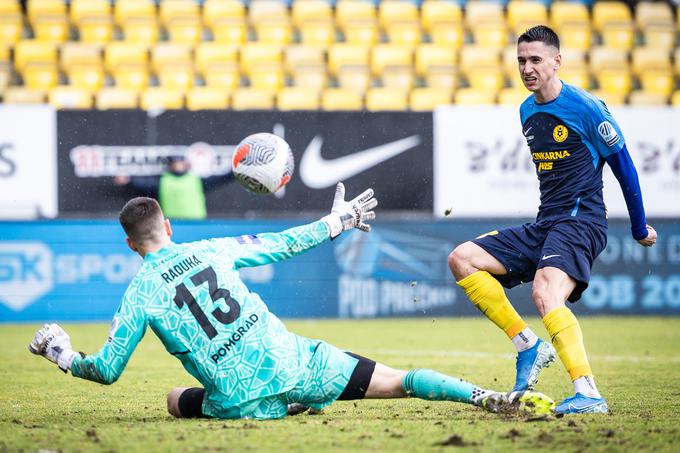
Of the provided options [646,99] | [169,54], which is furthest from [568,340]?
[169,54]

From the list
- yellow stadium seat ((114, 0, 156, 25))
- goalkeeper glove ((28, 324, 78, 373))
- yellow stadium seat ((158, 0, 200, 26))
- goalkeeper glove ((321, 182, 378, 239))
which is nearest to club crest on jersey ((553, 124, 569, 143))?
goalkeeper glove ((321, 182, 378, 239))

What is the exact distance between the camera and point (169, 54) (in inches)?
717

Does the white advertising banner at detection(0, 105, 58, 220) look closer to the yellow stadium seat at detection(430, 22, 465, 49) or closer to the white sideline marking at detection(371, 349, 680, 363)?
the white sideline marking at detection(371, 349, 680, 363)

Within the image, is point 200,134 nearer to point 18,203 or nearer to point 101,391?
point 18,203

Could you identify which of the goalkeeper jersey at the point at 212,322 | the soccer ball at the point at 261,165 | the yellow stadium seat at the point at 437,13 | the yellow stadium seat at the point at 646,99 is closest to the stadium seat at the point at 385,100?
the yellow stadium seat at the point at 437,13

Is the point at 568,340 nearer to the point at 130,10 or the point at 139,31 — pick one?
the point at 139,31

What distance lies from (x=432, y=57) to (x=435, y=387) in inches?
546

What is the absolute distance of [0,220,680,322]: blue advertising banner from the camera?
13188mm

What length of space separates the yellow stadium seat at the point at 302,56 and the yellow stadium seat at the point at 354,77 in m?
0.44

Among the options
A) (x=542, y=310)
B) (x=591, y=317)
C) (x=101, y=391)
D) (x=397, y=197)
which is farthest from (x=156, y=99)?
(x=542, y=310)

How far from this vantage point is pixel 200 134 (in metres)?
14.0

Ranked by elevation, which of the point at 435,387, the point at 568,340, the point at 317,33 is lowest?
the point at 435,387

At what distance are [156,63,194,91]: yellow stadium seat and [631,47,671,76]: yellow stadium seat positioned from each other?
8.01 meters

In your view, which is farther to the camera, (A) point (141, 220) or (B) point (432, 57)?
(B) point (432, 57)
